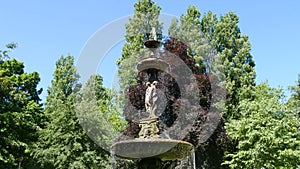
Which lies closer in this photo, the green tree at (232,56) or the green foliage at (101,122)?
the green foliage at (101,122)

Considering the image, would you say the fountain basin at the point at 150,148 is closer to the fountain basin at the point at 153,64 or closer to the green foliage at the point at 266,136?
the fountain basin at the point at 153,64

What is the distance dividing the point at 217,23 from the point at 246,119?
30.9 feet

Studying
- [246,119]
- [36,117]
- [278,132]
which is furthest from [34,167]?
[278,132]

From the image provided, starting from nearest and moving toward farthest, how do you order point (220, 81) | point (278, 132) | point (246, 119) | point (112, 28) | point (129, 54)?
1. point (112, 28)
2. point (278, 132)
3. point (246, 119)
4. point (220, 81)
5. point (129, 54)

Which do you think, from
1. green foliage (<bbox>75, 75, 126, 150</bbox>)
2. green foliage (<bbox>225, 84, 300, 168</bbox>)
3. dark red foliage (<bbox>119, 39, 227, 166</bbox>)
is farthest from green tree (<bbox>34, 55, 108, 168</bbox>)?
green foliage (<bbox>225, 84, 300, 168</bbox>)

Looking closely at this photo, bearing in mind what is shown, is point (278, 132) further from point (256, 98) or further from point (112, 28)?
point (112, 28)

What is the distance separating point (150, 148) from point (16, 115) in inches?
552

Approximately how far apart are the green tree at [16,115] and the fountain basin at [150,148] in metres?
11.5

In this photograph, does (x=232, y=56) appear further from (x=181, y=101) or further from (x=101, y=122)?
(x=101, y=122)

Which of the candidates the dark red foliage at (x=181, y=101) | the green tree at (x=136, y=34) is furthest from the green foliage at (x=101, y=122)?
the green tree at (x=136, y=34)

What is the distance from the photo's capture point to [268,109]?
17359 mm

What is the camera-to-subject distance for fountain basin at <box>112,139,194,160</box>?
818cm

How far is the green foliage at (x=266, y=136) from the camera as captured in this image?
16141 mm

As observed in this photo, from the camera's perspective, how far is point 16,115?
20.0 m
